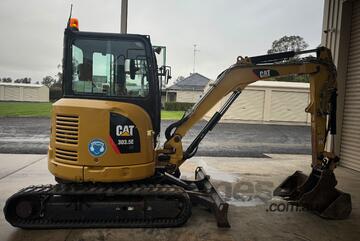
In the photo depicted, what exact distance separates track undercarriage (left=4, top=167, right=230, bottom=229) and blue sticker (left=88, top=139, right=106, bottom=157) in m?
0.54

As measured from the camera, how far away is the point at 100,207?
4.89 meters

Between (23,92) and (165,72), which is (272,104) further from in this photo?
(23,92)

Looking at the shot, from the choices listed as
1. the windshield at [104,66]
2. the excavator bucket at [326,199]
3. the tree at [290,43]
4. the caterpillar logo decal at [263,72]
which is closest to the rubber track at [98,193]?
the windshield at [104,66]

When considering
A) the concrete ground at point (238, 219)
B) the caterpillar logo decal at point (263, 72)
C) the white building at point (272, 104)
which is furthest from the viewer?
the white building at point (272, 104)

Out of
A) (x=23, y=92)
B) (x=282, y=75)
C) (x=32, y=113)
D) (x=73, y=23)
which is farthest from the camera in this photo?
(x=23, y=92)

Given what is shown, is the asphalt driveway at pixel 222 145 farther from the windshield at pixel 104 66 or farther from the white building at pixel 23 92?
the white building at pixel 23 92

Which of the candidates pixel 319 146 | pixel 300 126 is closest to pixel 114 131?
pixel 319 146

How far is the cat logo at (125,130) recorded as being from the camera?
15.9 feet

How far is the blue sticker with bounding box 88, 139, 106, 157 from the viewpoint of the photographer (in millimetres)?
4758

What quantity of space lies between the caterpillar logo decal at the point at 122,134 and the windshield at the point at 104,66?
42cm

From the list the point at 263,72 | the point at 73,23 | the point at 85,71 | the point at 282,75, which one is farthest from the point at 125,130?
the point at 282,75

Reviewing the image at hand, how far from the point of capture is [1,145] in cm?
1191

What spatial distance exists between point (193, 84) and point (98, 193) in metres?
47.6

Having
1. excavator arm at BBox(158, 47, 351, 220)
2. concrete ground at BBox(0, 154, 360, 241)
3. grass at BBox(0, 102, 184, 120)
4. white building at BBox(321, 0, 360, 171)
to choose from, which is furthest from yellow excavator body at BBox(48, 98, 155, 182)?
grass at BBox(0, 102, 184, 120)
